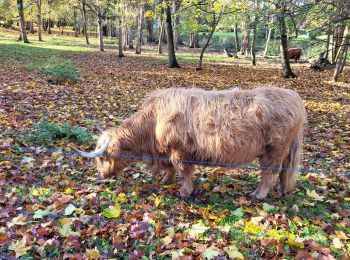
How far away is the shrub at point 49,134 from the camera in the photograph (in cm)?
659

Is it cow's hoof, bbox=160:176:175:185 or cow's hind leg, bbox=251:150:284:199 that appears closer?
cow's hind leg, bbox=251:150:284:199

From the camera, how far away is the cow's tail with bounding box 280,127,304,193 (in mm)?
4904

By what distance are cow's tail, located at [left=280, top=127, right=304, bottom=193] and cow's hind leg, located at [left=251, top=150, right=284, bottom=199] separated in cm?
20

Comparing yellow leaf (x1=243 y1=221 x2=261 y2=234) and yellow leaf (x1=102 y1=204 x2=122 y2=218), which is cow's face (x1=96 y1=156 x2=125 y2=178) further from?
yellow leaf (x1=243 y1=221 x2=261 y2=234)

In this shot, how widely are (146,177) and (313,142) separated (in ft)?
13.1

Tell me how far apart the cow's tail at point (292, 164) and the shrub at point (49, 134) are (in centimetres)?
388

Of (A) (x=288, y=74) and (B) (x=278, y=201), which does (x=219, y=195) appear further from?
(A) (x=288, y=74)

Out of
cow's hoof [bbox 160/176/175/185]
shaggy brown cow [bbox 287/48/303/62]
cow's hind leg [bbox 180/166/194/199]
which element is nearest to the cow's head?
cow's hoof [bbox 160/176/175/185]

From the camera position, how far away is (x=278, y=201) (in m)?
4.84

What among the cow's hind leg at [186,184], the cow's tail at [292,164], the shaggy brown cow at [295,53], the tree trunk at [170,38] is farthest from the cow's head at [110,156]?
the shaggy brown cow at [295,53]

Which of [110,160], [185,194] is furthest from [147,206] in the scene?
[110,160]

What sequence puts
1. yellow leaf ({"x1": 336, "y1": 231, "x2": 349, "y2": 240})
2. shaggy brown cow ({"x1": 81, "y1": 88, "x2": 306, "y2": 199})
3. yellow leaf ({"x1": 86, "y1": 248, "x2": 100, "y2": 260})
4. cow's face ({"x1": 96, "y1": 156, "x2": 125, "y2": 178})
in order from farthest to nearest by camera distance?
cow's face ({"x1": 96, "y1": 156, "x2": 125, "y2": 178})
shaggy brown cow ({"x1": 81, "y1": 88, "x2": 306, "y2": 199})
yellow leaf ({"x1": 336, "y1": 231, "x2": 349, "y2": 240})
yellow leaf ({"x1": 86, "y1": 248, "x2": 100, "y2": 260})

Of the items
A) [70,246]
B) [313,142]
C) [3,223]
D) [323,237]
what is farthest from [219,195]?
[313,142]

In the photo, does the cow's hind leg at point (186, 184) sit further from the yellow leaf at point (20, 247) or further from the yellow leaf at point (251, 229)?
the yellow leaf at point (20, 247)
